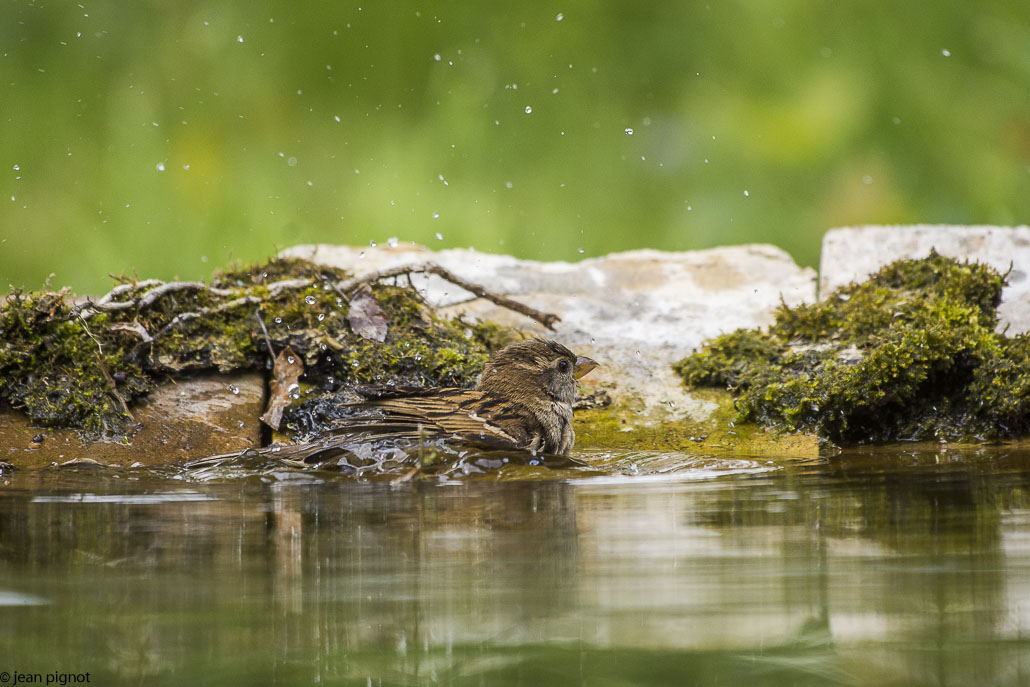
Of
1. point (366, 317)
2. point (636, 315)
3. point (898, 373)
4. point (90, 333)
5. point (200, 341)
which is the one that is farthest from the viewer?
point (636, 315)

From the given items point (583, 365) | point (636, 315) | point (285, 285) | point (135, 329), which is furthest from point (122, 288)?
point (636, 315)

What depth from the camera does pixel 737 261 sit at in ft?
22.6

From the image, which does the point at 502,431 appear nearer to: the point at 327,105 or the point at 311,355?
the point at 311,355

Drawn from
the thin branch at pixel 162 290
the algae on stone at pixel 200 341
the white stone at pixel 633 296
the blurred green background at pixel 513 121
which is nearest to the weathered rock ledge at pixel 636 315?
the white stone at pixel 633 296

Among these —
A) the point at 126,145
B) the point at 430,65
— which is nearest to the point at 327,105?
the point at 430,65

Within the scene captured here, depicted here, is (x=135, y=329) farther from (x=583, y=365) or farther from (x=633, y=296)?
(x=633, y=296)

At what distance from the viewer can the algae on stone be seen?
15.4 ft

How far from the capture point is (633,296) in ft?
20.8

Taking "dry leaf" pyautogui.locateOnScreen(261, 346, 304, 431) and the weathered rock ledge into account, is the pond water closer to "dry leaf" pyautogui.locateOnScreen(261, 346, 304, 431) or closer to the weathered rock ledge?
the weathered rock ledge

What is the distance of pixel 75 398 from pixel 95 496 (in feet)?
3.95

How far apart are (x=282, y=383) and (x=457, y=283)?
1188 millimetres

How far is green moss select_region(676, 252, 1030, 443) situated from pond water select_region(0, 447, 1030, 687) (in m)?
1.00

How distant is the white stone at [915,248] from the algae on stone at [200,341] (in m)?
2.21

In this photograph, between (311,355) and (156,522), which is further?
(311,355)
